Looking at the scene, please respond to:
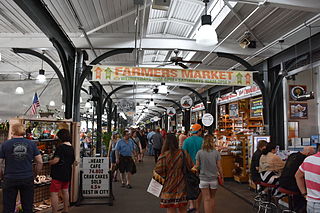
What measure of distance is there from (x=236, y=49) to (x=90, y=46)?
383 cm

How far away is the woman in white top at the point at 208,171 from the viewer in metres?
4.40

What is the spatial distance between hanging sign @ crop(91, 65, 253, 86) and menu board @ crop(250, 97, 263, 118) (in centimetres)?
381

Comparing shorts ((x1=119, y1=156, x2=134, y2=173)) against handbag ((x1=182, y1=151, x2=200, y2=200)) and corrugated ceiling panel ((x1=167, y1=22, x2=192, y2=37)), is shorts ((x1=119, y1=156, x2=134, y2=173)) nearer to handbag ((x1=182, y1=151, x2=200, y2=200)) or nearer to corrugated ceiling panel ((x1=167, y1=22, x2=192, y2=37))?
corrugated ceiling panel ((x1=167, y1=22, x2=192, y2=37))

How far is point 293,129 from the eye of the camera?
25.2 feet

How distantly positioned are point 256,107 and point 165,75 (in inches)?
223

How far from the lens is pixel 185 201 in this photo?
3455 mm

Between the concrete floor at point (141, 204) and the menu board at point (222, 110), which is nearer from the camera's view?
the concrete floor at point (141, 204)

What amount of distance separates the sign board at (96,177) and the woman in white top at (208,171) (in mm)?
2413

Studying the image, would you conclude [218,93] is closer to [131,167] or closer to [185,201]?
[131,167]

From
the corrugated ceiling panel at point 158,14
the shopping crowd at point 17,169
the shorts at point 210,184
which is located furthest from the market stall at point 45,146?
the corrugated ceiling panel at point 158,14

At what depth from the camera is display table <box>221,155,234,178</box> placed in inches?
337

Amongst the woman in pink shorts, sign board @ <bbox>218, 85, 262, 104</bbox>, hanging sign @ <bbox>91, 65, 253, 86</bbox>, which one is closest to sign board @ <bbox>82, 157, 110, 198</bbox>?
the woman in pink shorts

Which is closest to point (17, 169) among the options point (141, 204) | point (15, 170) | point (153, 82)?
point (15, 170)

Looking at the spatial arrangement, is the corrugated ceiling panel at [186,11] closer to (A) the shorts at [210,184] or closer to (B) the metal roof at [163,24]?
(B) the metal roof at [163,24]
